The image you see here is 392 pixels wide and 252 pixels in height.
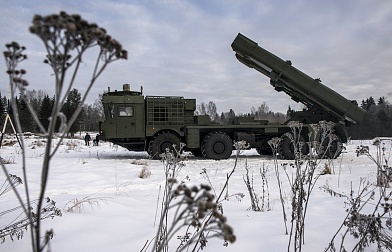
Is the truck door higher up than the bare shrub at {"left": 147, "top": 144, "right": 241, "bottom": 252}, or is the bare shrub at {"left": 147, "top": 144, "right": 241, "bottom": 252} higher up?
the truck door

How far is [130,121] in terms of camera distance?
9.73m

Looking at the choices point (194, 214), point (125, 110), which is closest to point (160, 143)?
point (125, 110)

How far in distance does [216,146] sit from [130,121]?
10.0 ft

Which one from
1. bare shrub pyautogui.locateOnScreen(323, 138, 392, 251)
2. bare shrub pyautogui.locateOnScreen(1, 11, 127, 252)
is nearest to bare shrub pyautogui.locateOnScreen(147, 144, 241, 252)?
bare shrub pyautogui.locateOnScreen(1, 11, 127, 252)

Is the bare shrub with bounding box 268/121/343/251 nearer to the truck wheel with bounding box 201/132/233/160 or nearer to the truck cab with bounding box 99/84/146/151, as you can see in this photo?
the truck wheel with bounding box 201/132/233/160

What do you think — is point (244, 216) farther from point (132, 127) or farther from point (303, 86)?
point (303, 86)

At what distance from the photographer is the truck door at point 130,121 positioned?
31.7 ft

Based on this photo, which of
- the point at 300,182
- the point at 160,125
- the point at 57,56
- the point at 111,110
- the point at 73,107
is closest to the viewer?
the point at 57,56

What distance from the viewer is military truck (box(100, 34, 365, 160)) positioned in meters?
9.68

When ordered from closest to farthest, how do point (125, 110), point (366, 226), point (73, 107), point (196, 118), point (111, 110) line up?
1. point (366, 226)
2. point (111, 110)
3. point (125, 110)
4. point (196, 118)
5. point (73, 107)

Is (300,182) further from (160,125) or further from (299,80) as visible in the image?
(299,80)

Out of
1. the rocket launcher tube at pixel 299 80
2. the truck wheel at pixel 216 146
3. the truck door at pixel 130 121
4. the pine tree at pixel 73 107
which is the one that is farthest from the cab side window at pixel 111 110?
the pine tree at pixel 73 107

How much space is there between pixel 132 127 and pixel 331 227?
812cm

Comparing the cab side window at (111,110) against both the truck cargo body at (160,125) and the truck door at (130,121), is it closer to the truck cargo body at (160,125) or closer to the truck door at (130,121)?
the truck cargo body at (160,125)
